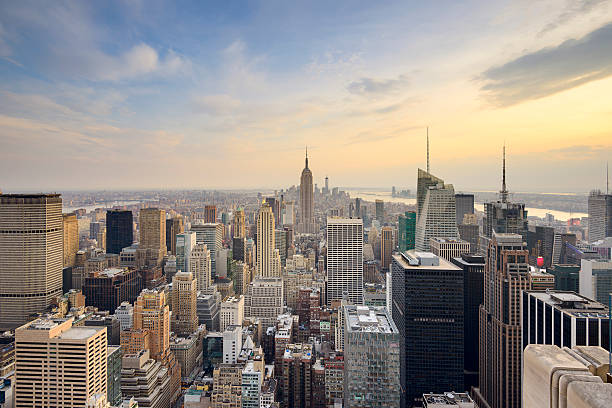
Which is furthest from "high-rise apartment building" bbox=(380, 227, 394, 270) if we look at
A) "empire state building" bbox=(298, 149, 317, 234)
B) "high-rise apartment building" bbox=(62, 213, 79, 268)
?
"high-rise apartment building" bbox=(62, 213, 79, 268)

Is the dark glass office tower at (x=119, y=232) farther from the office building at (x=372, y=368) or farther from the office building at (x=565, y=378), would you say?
the office building at (x=565, y=378)

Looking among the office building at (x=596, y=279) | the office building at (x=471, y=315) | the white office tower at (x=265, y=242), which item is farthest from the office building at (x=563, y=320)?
the white office tower at (x=265, y=242)

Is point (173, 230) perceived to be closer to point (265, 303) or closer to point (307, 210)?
point (265, 303)

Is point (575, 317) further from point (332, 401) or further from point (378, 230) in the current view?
point (378, 230)

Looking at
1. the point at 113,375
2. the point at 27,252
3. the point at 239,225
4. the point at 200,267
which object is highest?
A: the point at 239,225

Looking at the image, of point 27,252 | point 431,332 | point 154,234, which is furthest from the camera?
point 154,234

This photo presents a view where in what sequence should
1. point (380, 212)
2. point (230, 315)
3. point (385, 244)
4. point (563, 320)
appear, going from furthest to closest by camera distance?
point (380, 212)
point (385, 244)
point (230, 315)
point (563, 320)

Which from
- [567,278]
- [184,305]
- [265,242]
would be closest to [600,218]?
[567,278]
